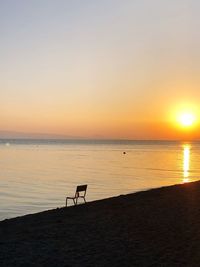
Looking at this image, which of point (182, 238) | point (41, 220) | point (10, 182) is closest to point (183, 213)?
point (182, 238)

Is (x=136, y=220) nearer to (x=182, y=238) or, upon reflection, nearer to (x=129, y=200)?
(x=182, y=238)

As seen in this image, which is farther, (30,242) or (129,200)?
(129,200)

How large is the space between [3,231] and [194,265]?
598cm

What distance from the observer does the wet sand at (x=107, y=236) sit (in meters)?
9.14

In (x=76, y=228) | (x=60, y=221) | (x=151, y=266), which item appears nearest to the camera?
(x=151, y=266)

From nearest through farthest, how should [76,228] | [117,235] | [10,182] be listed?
[117,235] → [76,228] → [10,182]

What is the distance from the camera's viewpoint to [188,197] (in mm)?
18422

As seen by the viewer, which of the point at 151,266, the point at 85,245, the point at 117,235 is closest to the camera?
the point at 151,266

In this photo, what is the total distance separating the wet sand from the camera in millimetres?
9141

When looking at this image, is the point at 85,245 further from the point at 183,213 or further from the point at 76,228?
the point at 183,213

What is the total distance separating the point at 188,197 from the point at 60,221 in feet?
22.4

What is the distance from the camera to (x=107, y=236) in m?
11.1

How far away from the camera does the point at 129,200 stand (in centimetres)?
1812

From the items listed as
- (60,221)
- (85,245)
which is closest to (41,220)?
(60,221)
